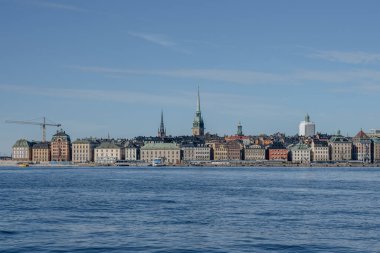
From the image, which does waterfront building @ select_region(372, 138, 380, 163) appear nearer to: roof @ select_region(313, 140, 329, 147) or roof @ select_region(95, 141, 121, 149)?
roof @ select_region(313, 140, 329, 147)

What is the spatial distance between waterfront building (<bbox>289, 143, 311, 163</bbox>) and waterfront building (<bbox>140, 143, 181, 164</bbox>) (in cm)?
2604

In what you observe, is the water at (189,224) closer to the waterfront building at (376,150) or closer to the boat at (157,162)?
the boat at (157,162)

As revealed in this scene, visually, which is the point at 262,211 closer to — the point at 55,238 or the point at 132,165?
the point at 55,238

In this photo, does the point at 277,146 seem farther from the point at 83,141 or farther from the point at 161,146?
the point at 83,141

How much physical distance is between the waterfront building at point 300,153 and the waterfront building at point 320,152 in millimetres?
1459

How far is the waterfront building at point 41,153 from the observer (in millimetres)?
179375

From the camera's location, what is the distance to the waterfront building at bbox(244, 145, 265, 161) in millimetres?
177250

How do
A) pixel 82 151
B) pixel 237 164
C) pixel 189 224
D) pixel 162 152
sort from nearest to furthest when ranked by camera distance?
pixel 189 224, pixel 237 164, pixel 162 152, pixel 82 151

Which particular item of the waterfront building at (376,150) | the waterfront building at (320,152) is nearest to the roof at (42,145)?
the waterfront building at (320,152)

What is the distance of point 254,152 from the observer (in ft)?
585

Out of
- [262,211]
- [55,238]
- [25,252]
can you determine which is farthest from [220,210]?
[25,252]

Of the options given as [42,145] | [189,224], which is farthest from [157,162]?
[189,224]

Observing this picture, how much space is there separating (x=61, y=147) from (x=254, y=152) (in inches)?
1765

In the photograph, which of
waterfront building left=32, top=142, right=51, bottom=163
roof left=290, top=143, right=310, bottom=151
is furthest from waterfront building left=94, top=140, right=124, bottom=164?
roof left=290, top=143, right=310, bottom=151
